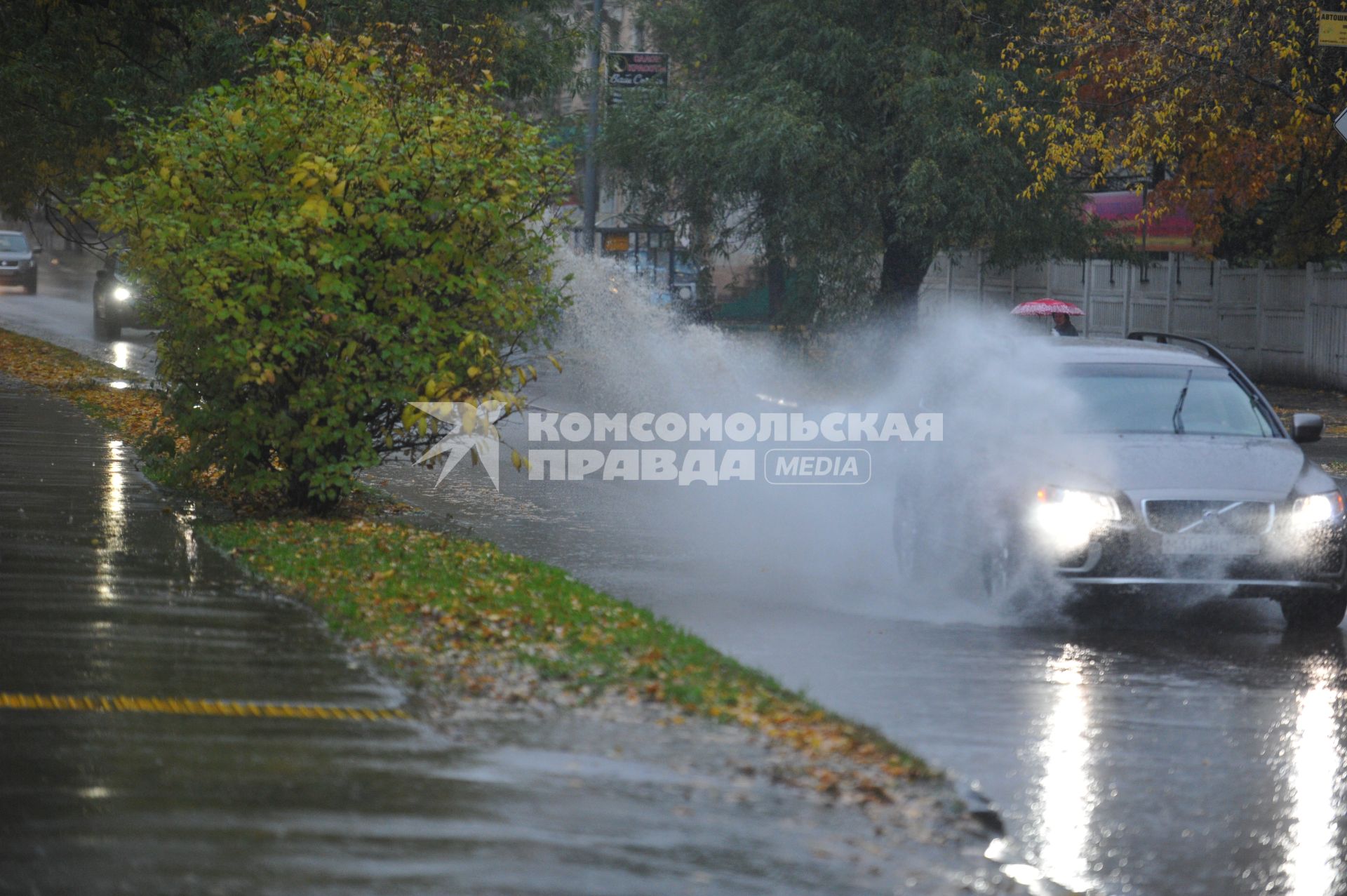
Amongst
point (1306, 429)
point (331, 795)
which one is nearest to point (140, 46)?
point (1306, 429)

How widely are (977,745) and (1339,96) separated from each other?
63.9ft

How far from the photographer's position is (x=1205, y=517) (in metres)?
9.95

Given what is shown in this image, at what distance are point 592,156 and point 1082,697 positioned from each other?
95.9 feet

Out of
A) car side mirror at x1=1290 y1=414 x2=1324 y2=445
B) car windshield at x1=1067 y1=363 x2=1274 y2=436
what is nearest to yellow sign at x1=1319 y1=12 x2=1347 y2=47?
car windshield at x1=1067 y1=363 x2=1274 y2=436

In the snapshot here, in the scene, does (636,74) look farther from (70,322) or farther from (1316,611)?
(1316,611)

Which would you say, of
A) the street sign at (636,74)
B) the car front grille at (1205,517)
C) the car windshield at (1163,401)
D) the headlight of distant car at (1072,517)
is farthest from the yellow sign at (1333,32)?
the street sign at (636,74)

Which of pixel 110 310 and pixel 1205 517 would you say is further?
pixel 110 310

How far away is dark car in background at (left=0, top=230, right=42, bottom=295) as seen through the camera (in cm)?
5425

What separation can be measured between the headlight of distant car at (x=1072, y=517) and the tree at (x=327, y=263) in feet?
12.3

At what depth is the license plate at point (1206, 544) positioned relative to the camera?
9859 mm

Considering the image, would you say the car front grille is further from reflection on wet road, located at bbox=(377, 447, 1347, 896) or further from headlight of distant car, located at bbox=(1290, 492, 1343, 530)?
reflection on wet road, located at bbox=(377, 447, 1347, 896)

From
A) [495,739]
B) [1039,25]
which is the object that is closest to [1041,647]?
[495,739]

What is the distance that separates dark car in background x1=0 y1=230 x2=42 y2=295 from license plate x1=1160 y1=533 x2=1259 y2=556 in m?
49.7

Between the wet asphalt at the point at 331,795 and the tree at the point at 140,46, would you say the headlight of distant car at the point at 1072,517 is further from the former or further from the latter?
the tree at the point at 140,46
